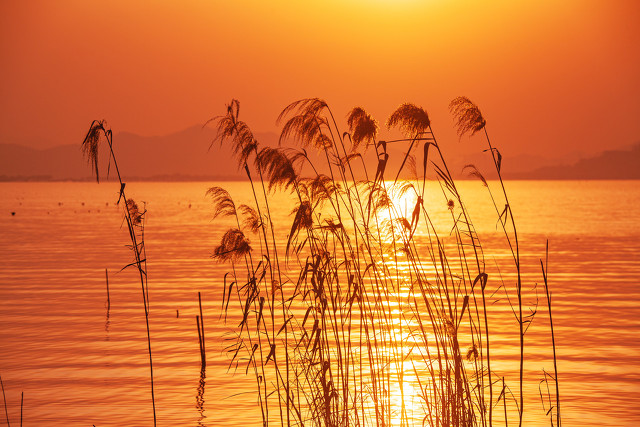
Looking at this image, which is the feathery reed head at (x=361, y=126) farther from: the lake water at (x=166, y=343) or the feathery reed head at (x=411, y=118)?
the lake water at (x=166, y=343)

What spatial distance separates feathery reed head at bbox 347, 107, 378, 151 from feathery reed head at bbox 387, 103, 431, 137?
0.39 meters

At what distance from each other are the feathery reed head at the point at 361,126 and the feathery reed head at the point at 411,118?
39 cm

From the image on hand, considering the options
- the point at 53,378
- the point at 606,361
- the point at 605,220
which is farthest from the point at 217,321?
the point at 605,220

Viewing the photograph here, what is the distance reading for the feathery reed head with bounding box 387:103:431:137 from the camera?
7.40 metres

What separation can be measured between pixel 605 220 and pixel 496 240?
36936 millimetres

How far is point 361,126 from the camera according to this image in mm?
7863

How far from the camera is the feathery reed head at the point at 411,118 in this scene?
7.40m

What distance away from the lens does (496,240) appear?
65625 mm

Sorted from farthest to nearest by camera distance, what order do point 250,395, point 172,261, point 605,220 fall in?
1. point 605,220
2. point 172,261
3. point 250,395

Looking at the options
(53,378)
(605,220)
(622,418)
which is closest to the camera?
(622,418)

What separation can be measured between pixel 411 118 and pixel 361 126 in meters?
0.62

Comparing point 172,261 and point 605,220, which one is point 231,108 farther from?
point 605,220

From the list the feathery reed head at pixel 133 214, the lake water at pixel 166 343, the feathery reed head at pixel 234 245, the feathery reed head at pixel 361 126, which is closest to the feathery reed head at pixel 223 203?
the feathery reed head at pixel 234 245

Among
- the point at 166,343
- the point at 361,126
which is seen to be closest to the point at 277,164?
the point at 361,126
